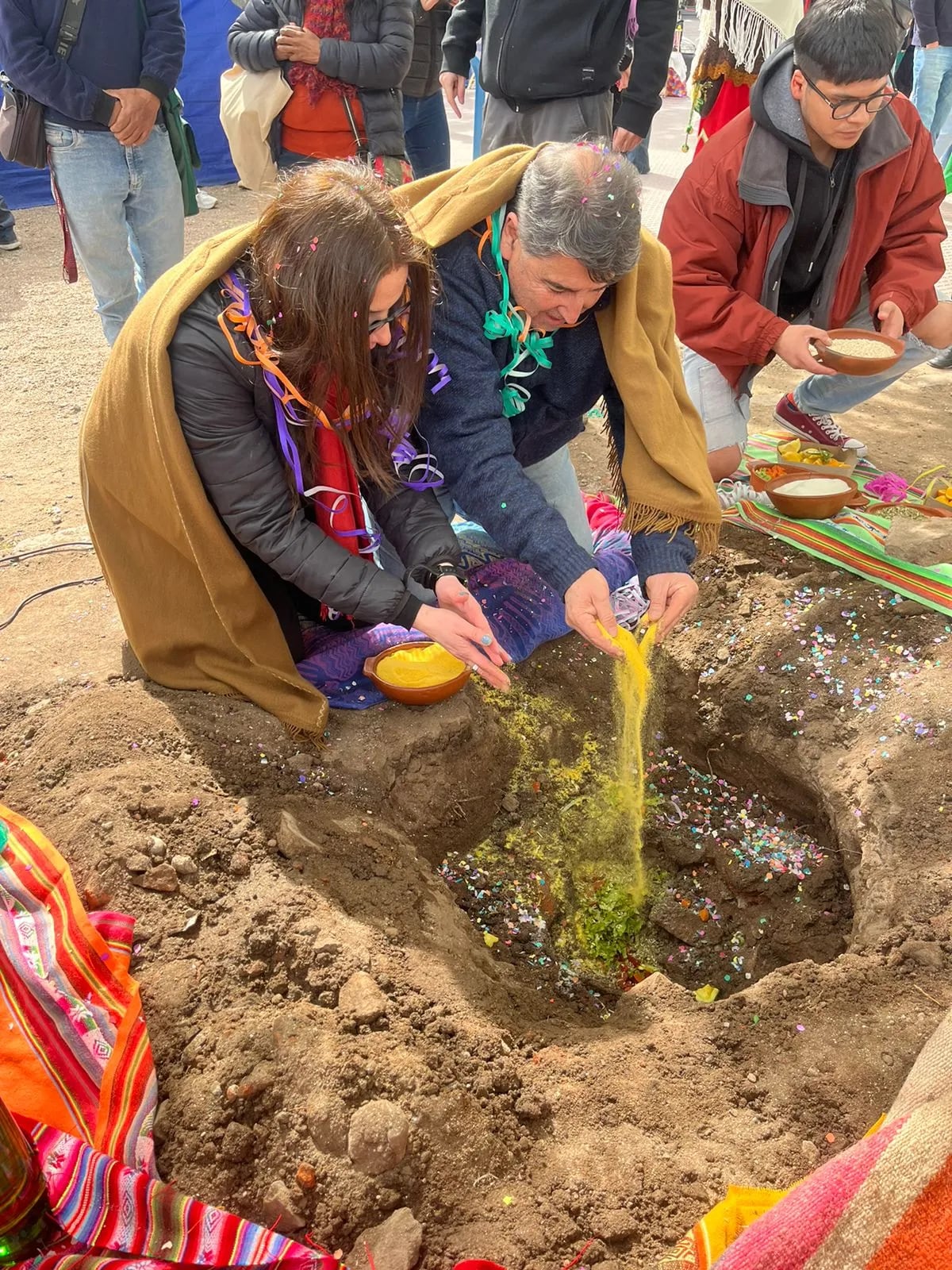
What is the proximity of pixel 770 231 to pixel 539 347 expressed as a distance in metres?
1.35

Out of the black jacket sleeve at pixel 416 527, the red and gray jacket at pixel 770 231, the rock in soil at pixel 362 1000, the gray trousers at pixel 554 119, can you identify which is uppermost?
the gray trousers at pixel 554 119

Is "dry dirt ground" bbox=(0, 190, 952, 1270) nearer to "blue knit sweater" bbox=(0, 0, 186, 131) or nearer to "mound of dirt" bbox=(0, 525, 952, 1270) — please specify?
"mound of dirt" bbox=(0, 525, 952, 1270)

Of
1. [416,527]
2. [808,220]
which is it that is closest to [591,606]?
[416,527]

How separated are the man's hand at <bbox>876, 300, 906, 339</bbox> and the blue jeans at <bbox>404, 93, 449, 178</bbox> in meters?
2.78

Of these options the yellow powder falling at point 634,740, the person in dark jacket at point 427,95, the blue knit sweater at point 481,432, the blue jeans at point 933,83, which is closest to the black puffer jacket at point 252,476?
the blue knit sweater at point 481,432

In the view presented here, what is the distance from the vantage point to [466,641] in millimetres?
2498

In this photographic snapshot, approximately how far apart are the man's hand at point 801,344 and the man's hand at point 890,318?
29 cm

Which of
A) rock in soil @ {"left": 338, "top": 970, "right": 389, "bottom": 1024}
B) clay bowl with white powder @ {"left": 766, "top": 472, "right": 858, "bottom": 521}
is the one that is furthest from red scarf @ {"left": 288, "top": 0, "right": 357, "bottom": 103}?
rock in soil @ {"left": 338, "top": 970, "right": 389, "bottom": 1024}

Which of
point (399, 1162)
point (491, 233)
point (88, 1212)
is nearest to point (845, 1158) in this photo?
point (399, 1162)

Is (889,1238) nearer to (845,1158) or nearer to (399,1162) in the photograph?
(845,1158)

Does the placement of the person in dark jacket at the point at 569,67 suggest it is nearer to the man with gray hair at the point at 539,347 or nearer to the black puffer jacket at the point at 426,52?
the black puffer jacket at the point at 426,52

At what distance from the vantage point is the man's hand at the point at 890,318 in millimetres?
3682

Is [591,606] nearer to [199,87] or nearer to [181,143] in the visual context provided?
[181,143]

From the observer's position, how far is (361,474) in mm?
2635
